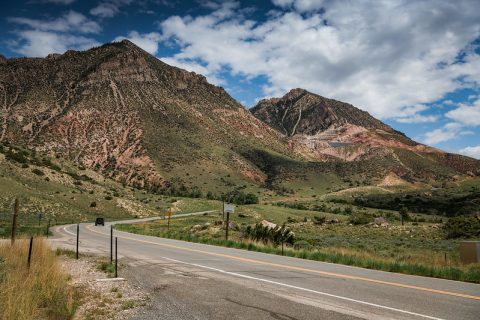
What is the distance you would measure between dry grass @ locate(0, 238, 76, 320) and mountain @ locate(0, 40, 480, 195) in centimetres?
8250

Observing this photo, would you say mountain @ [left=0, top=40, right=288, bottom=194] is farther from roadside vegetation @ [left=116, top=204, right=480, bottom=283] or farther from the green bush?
the green bush

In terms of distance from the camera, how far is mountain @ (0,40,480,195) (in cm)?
9781

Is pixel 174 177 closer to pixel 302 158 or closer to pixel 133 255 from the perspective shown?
pixel 302 158

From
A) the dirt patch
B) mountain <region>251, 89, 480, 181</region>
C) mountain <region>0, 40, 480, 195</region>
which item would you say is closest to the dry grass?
the dirt patch

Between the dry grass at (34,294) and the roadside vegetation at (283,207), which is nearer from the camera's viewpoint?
the dry grass at (34,294)

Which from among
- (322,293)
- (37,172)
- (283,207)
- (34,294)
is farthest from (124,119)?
(322,293)

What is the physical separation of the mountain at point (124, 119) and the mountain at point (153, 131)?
0.83 ft

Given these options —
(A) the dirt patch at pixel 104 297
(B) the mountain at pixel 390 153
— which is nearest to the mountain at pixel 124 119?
Answer: (B) the mountain at pixel 390 153

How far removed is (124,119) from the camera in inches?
4146

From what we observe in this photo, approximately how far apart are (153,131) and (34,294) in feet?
324

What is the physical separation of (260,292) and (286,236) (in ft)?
63.9

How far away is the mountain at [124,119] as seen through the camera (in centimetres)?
9756

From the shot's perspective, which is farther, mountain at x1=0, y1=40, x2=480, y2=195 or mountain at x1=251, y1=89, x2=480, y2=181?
mountain at x1=251, y1=89, x2=480, y2=181

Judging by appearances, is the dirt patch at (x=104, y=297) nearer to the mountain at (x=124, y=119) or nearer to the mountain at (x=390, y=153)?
the mountain at (x=124, y=119)
